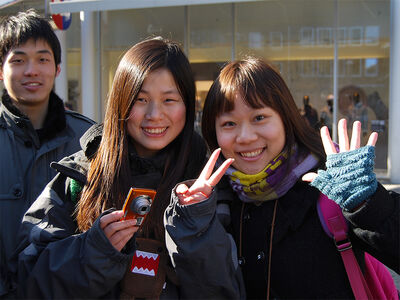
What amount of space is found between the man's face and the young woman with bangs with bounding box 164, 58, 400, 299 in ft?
3.42

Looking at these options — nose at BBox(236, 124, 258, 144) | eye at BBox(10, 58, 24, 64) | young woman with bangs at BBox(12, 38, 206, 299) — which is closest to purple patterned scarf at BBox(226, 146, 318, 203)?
nose at BBox(236, 124, 258, 144)

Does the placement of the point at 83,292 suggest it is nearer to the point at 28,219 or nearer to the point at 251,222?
the point at 28,219

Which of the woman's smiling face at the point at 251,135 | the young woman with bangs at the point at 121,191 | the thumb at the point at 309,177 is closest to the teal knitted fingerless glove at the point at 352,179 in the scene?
the thumb at the point at 309,177

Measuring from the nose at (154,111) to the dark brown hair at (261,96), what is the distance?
26 cm

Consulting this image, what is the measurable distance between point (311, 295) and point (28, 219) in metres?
1.20

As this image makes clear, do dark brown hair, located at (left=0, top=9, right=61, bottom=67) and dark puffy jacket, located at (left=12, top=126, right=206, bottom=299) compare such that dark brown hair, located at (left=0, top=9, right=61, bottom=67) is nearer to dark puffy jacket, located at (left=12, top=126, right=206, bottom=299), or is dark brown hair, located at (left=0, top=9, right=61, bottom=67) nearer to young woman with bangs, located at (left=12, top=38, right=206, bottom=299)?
young woman with bangs, located at (left=12, top=38, right=206, bottom=299)

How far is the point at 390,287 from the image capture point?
1.67 m

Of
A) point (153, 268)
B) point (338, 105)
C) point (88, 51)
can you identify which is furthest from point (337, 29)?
point (153, 268)

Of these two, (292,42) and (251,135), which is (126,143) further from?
(292,42)

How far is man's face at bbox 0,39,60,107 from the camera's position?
2312 millimetres

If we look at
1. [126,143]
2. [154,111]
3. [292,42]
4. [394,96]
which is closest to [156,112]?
[154,111]

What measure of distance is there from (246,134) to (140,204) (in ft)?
1.95

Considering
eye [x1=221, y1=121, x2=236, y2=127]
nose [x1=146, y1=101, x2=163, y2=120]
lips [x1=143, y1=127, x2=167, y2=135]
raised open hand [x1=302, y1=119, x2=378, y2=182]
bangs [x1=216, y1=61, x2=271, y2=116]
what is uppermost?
bangs [x1=216, y1=61, x2=271, y2=116]

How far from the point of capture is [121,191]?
1699 mm
